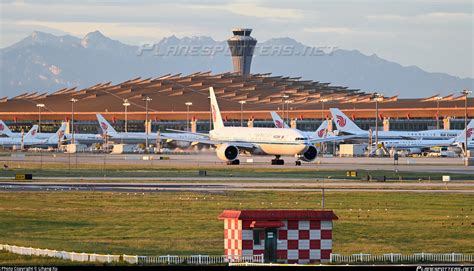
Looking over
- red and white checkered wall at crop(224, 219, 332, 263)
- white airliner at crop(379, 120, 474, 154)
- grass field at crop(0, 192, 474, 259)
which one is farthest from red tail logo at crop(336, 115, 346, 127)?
red and white checkered wall at crop(224, 219, 332, 263)

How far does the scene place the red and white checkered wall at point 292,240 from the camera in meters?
32.9

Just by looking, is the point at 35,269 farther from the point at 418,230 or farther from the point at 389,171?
the point at 389,171

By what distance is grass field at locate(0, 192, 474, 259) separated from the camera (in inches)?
1564

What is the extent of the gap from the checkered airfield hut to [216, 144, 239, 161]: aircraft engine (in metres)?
72.7

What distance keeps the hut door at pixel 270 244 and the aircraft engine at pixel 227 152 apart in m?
73.3

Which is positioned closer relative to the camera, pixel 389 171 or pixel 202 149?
pixel 389 171

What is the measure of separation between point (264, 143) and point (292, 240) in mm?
74910

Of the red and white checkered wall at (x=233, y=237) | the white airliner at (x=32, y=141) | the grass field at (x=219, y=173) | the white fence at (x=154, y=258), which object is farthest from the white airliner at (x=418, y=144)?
the white fence at (x=154, y=258)

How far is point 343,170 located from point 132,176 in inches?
724

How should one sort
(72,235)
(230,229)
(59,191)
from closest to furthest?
(230,229)
(72,235)
(59,191)

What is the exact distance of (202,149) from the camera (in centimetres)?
14138

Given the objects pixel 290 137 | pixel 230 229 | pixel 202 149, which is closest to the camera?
pixel 230 229

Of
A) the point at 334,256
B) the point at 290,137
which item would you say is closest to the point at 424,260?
the point at 334,256

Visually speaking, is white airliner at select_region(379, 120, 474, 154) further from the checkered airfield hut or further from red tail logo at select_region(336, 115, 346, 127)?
the checkered airfield hut
